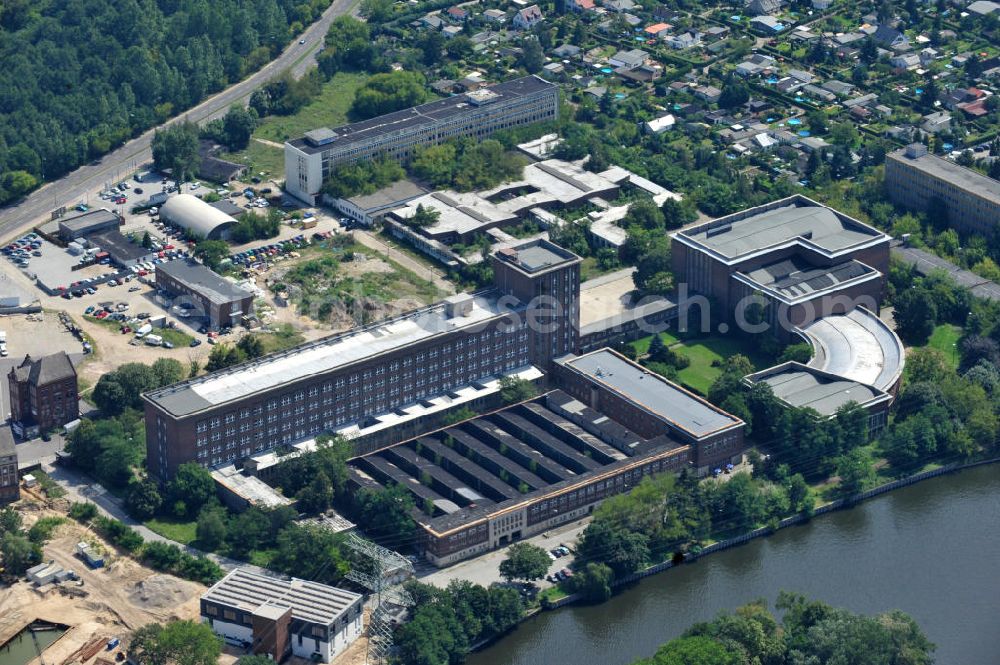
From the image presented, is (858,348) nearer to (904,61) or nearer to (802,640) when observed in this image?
(802,640)

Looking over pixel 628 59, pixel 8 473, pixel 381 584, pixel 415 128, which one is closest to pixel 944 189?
pixel 628 59

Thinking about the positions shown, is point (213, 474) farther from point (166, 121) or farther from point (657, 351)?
point (166, 121)

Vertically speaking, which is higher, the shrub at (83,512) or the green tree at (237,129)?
the green tree at (237,129)

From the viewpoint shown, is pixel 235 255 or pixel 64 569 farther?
pixel 235 255

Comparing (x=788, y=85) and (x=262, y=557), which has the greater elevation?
(x=788, y=85)

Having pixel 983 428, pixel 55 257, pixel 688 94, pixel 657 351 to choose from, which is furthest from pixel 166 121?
pixel 983 428

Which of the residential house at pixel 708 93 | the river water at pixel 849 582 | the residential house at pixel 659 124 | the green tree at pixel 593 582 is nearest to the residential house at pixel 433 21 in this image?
the residential house at pixel 708 93

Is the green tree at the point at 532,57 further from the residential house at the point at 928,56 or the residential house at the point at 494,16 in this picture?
the residential house at the point at 928,56
